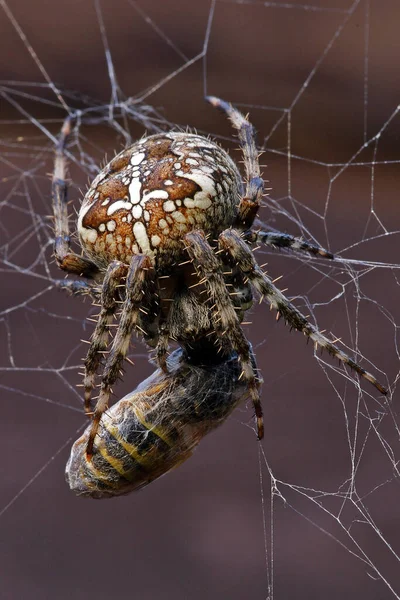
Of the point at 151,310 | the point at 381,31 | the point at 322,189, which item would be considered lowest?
the point at 322,189

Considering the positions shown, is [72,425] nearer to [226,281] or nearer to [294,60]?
[226,281]

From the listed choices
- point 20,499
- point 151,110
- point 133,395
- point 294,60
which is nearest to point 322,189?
point 294,60

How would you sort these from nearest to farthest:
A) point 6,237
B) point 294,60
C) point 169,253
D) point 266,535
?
point 169,253 < point 266,535 < point 294,60 < point 6,237

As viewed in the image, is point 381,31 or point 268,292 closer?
point 268,292

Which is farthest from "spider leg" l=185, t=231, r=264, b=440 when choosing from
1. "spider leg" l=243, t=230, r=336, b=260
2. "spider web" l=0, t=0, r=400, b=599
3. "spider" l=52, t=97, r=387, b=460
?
"spider web" l=0, t=0, r=400, b=599

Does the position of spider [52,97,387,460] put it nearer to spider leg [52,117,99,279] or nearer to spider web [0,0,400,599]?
spider leg [52,117,99,279]

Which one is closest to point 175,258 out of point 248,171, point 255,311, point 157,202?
point 157,202
